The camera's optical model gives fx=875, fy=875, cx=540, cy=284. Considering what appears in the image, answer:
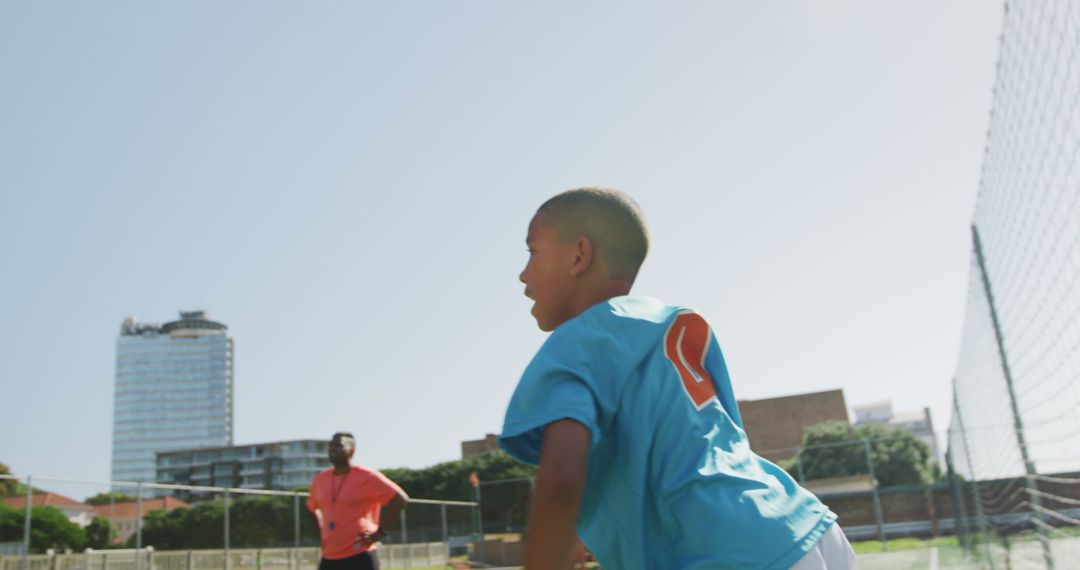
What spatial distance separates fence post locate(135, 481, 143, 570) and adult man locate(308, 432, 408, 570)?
8872mm

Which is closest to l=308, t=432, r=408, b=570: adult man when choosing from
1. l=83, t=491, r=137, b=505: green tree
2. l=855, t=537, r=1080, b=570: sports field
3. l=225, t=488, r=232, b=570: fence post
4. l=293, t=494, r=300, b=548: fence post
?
l=855, t=537, r=1080, b=570: sports field

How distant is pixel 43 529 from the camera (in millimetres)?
12938

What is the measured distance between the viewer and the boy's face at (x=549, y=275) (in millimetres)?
1642

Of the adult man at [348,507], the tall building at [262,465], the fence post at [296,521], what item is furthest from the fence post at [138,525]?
the tall building at [262,465]

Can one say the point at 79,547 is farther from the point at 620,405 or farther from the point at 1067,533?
the point at 620,405

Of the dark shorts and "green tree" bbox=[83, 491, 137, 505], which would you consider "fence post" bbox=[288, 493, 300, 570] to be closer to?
"green tree" bbox=[83, 491, 137, 505]

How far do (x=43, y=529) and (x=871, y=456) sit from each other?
24569 millimetres

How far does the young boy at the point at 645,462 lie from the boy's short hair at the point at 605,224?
0.41 feet

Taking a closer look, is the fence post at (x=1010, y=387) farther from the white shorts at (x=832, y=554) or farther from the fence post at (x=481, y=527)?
the fence post at (x=481, y=527)

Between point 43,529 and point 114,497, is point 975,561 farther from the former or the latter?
point 43,529

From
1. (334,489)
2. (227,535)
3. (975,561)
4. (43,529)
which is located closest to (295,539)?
(227,535)

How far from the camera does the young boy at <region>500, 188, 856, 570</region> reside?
126 cm

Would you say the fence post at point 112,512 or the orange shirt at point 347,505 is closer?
the orange shirt at point 347,505

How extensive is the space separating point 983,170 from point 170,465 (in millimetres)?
170611
